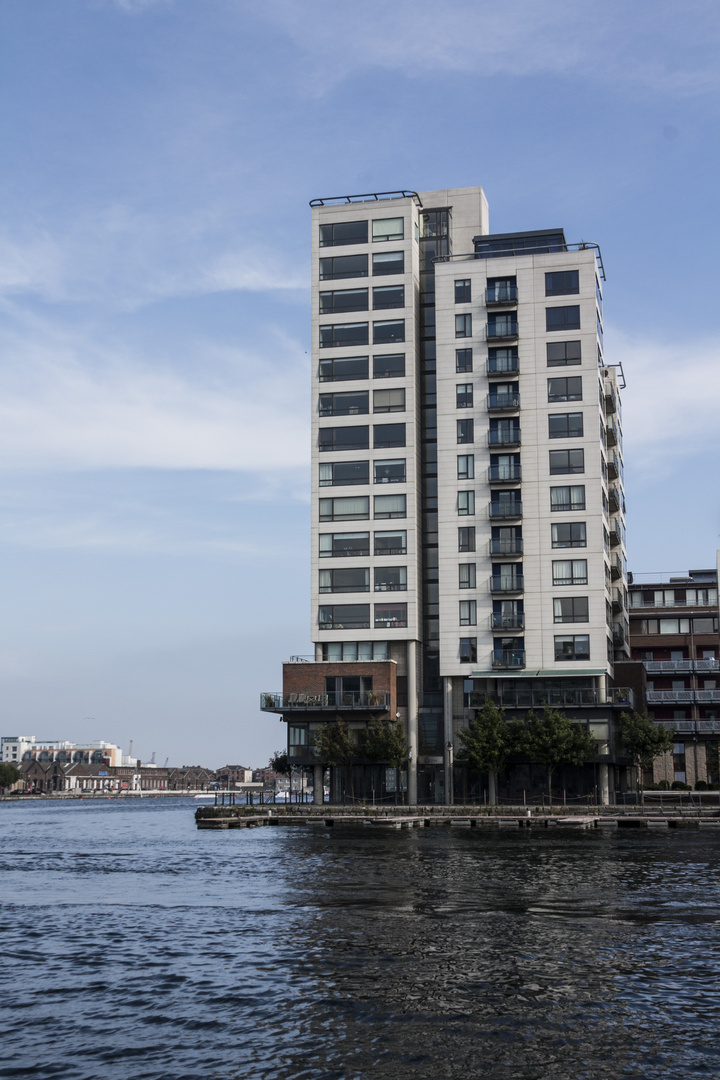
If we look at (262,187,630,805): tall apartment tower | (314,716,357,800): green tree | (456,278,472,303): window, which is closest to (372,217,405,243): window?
(262,187,630,805): tall apartment tower

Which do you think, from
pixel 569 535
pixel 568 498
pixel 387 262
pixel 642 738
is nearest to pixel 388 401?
pixel 387 262

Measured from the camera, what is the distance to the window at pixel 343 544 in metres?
98.8

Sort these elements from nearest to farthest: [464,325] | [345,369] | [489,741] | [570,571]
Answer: [489,741] < [570,571] < [464,325] < [345,369]

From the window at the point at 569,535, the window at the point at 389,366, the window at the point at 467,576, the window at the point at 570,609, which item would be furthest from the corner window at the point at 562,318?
the window at the point at 570,609

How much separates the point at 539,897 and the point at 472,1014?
17547mm

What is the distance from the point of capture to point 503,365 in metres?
98.9

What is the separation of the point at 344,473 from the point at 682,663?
155ft

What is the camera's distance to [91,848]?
238 ft

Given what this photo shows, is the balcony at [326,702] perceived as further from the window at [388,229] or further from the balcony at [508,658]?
the window at [388,229]

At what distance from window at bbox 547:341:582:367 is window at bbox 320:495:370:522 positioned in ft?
66.6

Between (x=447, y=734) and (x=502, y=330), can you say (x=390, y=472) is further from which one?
(x=447, y=734)

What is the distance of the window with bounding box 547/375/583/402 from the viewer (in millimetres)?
97125

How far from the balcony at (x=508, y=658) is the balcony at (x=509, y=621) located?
1969 millimetres

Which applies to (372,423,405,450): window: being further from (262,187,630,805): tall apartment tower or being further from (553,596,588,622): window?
(553,596,588,622): window
